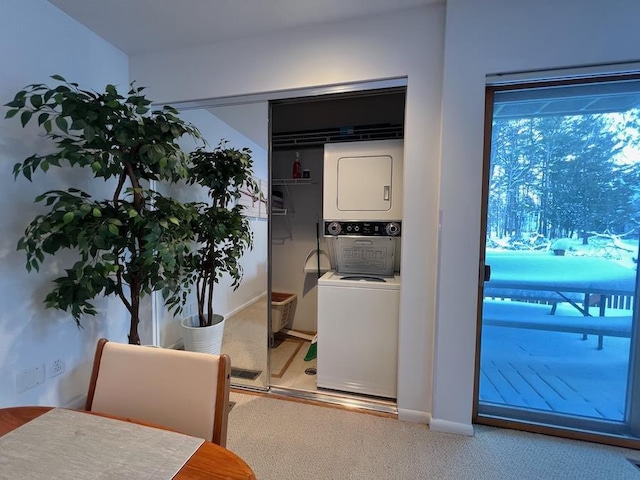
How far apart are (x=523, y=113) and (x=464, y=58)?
21.1 inches

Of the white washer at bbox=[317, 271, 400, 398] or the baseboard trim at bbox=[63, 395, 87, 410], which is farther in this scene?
the white washer at bbox=[317, 271, 400, 398]

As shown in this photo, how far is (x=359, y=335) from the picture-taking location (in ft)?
6.97

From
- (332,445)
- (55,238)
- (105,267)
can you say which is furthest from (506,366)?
(55,238)

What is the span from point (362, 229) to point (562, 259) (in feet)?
4.32

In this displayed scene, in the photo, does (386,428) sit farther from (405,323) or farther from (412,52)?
(412,52)

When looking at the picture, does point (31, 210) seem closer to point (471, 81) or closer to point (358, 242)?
point (358, 242)

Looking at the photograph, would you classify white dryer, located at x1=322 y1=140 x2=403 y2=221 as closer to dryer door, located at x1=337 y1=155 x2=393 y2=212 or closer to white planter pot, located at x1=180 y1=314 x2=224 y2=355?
dryer door, located at x1=337 y1=155 x2=393 y2=212

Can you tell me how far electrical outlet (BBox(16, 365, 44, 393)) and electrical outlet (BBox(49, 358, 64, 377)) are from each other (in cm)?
5

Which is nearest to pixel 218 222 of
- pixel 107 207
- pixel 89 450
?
pixel 107 207

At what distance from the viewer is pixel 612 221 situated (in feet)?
5.52

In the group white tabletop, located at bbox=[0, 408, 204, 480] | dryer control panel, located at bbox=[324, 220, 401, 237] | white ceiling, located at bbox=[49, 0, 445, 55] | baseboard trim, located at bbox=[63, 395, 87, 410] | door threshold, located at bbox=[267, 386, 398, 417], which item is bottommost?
door threshold, located at bbox=[267, 386, 398, 417]

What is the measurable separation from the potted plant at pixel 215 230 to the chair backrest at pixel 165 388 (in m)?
0.93

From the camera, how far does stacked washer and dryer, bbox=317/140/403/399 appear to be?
6.83ft

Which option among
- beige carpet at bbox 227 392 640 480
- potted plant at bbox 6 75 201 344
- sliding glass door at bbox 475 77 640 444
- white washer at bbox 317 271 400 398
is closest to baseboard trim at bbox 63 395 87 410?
potted plant at bbox 6 75 201 344
